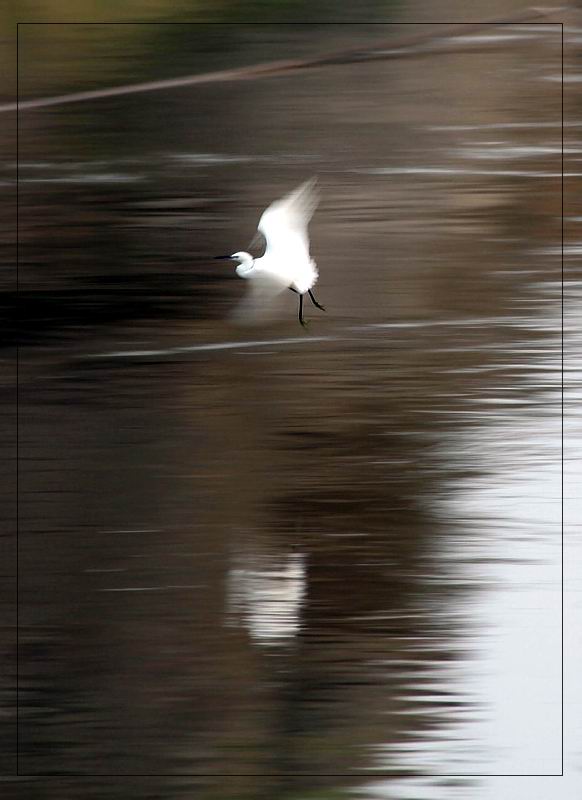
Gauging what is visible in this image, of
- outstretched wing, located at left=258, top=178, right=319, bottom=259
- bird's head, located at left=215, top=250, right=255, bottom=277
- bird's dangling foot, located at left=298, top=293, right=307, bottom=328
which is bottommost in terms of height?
bird's dangling foot, located at left=298, top=293, right=307, bottom=328

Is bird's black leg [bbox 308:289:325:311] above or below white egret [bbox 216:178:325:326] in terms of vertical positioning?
below

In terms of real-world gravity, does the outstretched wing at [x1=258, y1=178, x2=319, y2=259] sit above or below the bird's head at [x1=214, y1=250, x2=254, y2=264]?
above

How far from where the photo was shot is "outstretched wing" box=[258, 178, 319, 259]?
3.26 ft

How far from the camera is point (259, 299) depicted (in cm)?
101

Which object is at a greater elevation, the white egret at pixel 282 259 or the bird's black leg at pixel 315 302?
the white egret at pixel 282 259

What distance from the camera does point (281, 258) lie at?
0.99 metres

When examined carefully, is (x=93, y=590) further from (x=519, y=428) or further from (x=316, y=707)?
(x=519, y=428)

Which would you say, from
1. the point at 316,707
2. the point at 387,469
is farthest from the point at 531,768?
the point at 387,469

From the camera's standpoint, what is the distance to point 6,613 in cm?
100

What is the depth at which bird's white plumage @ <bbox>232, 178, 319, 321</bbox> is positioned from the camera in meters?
0.99

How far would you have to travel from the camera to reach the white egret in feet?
3.24

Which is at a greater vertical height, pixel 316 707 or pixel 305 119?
pixel 305 119

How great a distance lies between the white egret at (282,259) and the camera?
0.99 m

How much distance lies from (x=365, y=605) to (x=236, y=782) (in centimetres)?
22
